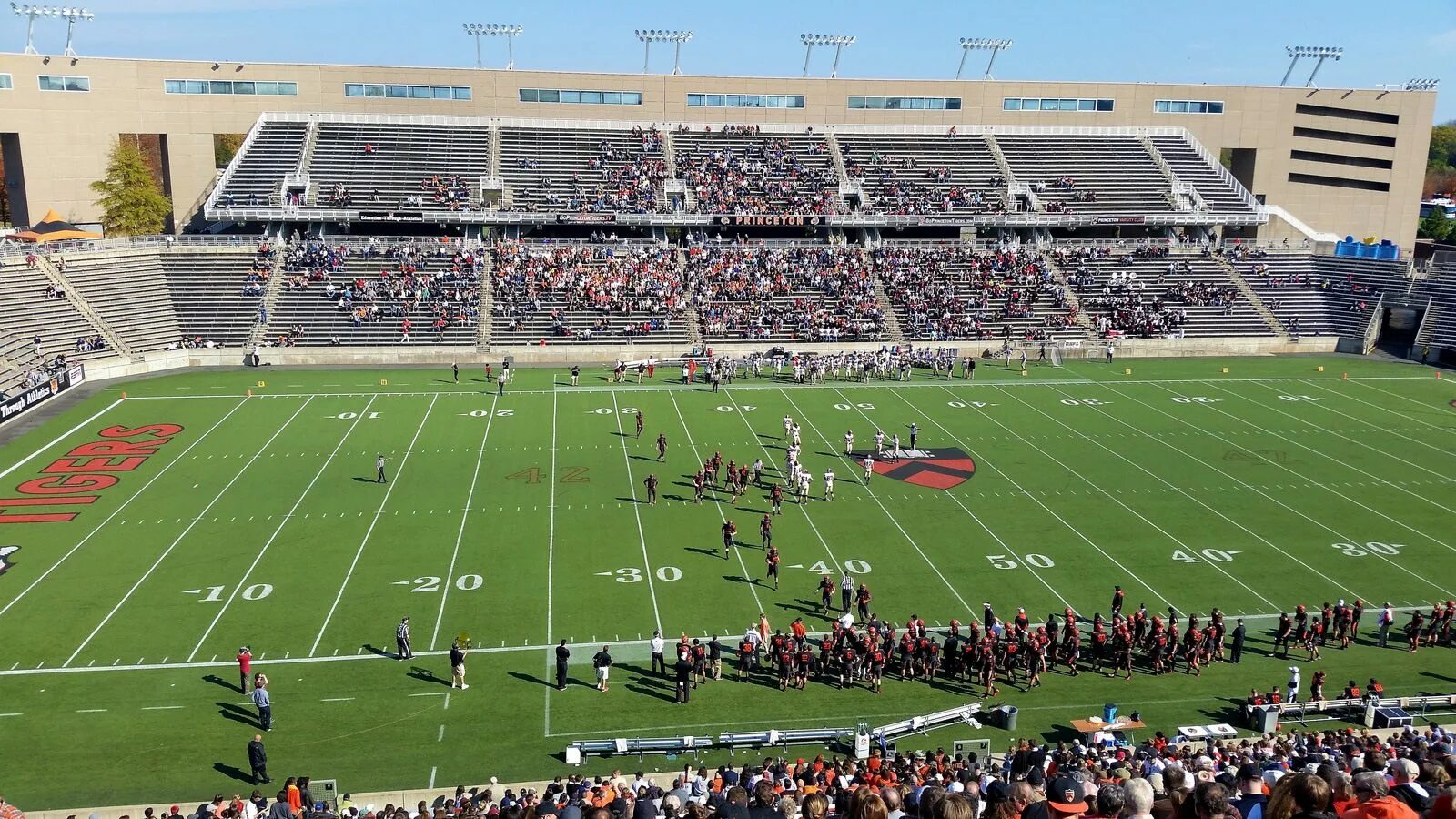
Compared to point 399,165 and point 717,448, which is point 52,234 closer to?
point 399,165

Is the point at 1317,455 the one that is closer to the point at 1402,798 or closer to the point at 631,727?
the point at 631,727

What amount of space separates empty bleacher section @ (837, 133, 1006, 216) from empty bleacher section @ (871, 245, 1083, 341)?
4548 millimetres

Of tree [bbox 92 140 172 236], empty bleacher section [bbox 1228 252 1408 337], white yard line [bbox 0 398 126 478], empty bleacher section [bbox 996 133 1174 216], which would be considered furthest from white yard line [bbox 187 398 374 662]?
empty bleacher section [bbox 1228 252 1408 337]

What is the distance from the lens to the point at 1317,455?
34281 mm

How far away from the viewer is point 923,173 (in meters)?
67.9

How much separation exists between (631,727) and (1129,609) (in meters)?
11.0

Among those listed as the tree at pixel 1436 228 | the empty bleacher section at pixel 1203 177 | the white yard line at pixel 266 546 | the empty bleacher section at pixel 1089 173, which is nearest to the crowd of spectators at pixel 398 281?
the white yard line at pixel 266 546

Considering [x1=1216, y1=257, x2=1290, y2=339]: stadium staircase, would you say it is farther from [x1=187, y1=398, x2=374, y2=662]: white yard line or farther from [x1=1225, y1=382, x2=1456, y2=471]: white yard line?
[x1=187, y1=398, x2=374, y2=662]: white yard line

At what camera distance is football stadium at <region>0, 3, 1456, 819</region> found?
17.2m

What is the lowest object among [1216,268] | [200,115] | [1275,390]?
[1275,390]

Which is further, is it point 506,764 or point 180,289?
point 180,289

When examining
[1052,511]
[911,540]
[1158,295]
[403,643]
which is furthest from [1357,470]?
[403,643]

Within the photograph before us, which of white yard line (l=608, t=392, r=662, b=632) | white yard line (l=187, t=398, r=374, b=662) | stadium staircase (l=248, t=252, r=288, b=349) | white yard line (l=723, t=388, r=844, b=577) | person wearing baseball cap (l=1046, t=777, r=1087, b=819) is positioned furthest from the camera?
stadium staircase (l=248, t=252, r=288, b=349)

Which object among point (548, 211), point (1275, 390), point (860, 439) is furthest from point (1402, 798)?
point (548, 211)
